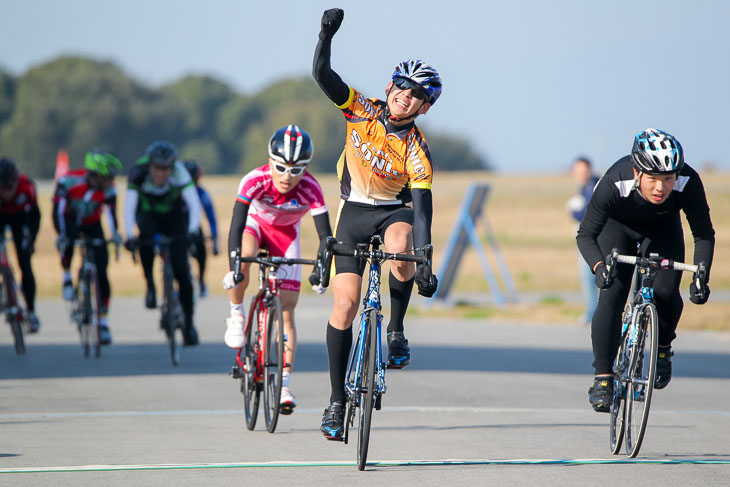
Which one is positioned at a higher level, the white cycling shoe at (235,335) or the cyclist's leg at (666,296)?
the cyclist's leg at (666,296)

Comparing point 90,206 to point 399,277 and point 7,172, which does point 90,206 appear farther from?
point 399,277

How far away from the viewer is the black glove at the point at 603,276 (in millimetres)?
7875

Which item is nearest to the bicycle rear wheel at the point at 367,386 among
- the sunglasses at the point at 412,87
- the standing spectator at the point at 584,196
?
the sunglasses at the point at 412,87

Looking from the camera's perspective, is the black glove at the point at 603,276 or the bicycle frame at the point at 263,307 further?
the bicycle frame at the point at 263,307

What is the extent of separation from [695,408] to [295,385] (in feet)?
12.1

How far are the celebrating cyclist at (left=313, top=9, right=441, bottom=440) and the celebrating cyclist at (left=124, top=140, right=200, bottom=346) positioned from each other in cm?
540

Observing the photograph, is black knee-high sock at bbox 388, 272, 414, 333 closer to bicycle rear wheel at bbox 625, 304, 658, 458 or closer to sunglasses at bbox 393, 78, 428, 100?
sunglasses at bbox 393, 78, 428, 100

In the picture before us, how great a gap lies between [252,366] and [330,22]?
2705 mm

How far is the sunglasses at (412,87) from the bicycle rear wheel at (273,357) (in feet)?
6.06

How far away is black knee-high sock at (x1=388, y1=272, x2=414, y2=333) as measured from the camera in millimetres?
7965

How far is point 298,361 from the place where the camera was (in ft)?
46.3

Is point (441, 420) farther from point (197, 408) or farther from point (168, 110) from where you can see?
point (168, 110)

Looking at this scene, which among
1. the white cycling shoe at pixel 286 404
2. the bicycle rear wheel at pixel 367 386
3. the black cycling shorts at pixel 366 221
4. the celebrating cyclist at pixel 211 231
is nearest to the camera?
the bicycle rear wheel at pixel 367 386

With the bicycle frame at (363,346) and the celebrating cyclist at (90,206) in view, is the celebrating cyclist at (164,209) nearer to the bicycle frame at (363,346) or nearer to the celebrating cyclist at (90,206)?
the celebrating cyclist at (90,206)
